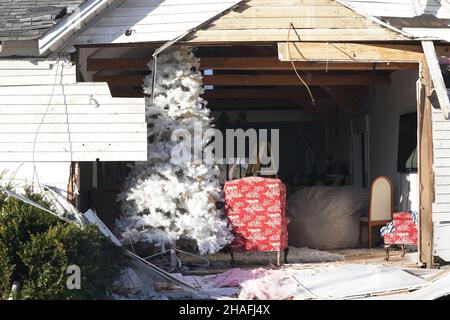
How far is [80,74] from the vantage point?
34.3 feet

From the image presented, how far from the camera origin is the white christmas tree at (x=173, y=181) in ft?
32.0

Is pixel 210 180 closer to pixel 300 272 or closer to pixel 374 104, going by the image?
pixel 300 272

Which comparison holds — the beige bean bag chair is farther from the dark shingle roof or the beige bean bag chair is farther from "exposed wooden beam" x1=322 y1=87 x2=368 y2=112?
the dark shingle roof

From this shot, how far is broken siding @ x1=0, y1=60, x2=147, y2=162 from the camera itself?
959 centimetres

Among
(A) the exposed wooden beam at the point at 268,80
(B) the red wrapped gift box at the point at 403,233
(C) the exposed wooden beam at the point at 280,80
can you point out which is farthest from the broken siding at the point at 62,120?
(B) the red wrapped gift box at the point at 403,233

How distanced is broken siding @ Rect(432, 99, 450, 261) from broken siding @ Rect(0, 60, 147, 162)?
4.01 meters

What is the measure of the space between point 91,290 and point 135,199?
230 centimetres

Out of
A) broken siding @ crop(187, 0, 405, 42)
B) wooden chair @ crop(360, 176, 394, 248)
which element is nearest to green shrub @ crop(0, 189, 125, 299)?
broken siding @ crop(187, 0, 405, 42)

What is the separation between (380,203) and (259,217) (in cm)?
274

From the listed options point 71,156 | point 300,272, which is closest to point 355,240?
point 300,272

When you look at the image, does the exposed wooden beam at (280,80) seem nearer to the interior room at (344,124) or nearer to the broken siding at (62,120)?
the interior room at (344,124)
